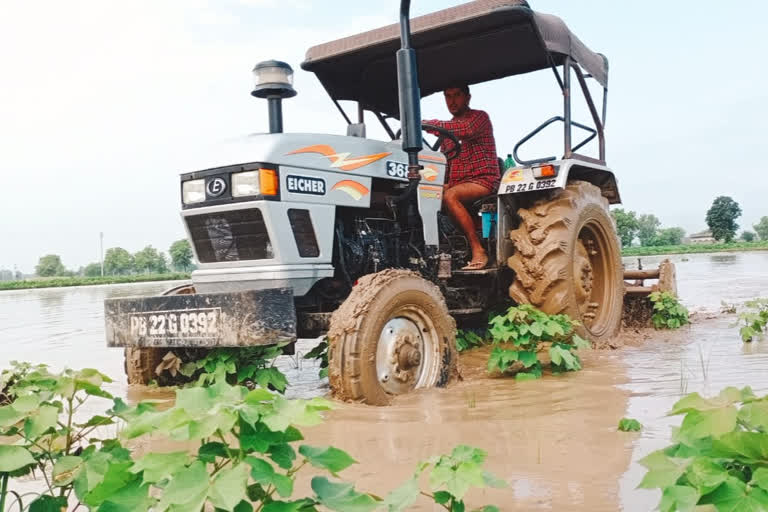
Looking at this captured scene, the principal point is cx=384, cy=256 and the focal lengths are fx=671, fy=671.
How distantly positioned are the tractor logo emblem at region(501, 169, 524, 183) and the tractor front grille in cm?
214

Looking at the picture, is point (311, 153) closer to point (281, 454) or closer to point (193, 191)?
point (193, 191)

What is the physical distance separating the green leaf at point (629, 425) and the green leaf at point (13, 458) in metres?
2.15

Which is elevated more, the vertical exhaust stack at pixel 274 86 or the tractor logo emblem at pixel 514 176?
the vertical exhaust stack at pixel 274 86

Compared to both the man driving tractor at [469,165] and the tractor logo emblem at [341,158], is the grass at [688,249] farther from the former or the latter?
the tractor logo emblem at [341,158]

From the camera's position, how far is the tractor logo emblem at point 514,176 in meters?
5.23

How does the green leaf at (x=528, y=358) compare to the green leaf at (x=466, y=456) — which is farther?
the green leaf at (x=528, y=358)

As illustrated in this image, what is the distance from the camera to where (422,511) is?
1972mm

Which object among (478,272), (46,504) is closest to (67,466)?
(46,504)

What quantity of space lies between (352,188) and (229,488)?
3.21m

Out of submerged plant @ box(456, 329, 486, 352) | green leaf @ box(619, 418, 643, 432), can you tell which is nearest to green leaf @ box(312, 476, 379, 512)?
green leaf @ box(619, 418, 643, 432)

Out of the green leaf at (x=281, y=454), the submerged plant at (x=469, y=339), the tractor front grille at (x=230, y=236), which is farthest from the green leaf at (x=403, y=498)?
the submerged plant at (x=469, y=339)

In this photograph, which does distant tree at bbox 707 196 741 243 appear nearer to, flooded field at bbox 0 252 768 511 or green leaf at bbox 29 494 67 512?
flooded field at bbox 0 252 768 511

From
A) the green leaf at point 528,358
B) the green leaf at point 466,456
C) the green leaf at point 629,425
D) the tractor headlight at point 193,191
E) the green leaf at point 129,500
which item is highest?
the tractor headlight at point 193,191

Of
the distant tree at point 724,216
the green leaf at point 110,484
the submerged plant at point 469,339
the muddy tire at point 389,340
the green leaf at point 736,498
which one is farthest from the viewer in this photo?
the distant tree at point 724,216
